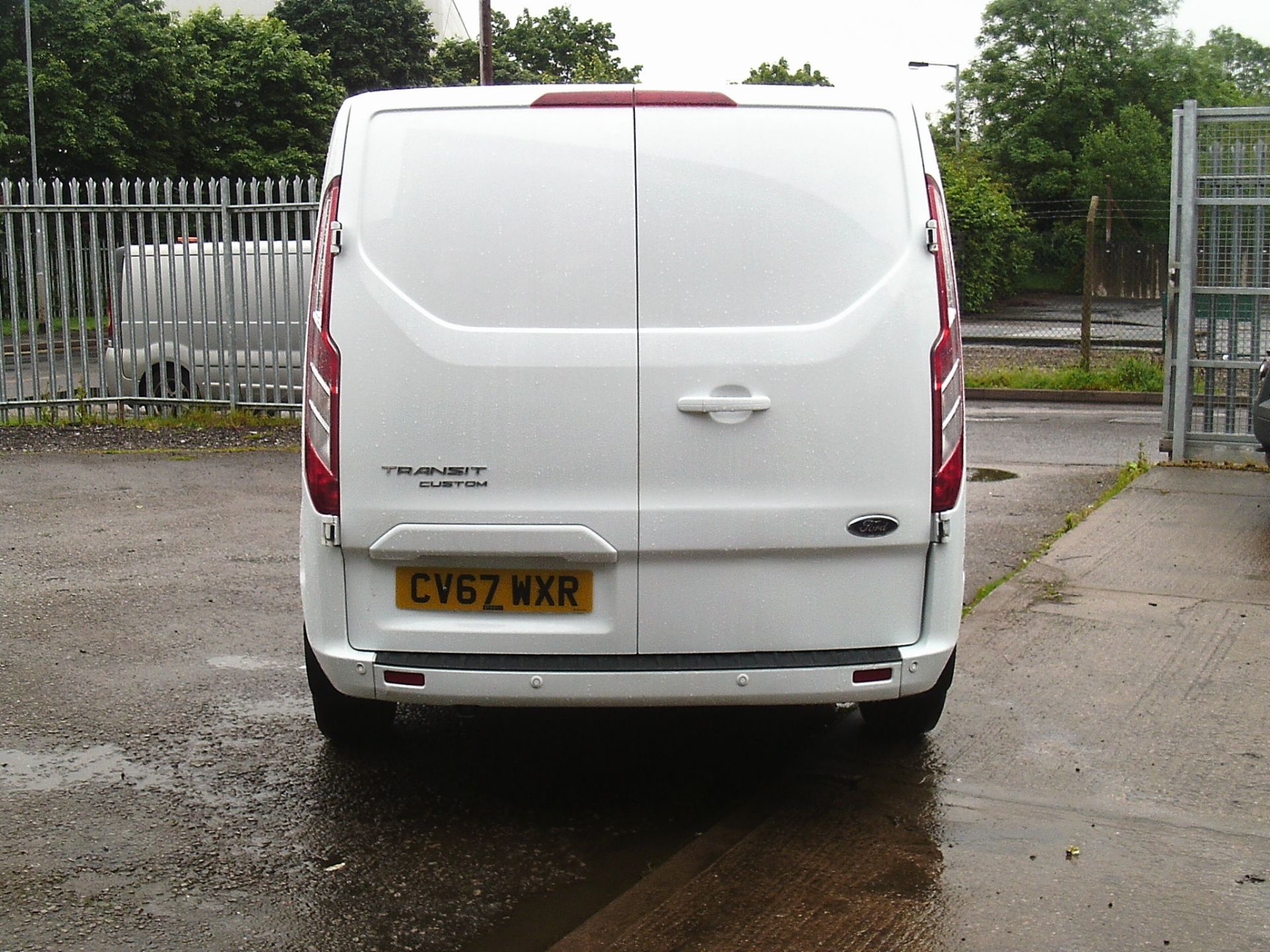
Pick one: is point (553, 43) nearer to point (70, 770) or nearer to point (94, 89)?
point (94, 89)

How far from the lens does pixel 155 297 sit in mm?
12875

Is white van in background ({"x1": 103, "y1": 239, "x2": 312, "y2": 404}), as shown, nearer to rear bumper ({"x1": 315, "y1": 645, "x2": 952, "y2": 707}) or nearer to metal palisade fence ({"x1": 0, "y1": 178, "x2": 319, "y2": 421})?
metal palisade fence ({"x1": 0, "y1": 178, "x2": 319, "y2": 421})

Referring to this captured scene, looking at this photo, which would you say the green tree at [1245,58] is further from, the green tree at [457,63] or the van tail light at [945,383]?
the van tail light at [945,383]

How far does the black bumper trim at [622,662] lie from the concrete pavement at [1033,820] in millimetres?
487

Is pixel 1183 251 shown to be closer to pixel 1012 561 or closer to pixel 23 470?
pixel 1012 561

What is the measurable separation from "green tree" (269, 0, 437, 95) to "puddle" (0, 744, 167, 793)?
52.1m

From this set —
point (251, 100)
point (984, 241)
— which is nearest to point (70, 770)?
point (984, 241)

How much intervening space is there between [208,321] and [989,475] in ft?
22.7

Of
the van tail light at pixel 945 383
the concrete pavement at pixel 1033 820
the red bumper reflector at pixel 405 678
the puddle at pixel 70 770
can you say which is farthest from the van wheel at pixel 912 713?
the puddle at pixel 70 770

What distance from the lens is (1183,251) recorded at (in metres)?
10.0

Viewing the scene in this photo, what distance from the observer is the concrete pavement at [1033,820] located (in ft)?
11.2

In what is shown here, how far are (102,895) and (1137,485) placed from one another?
24.8 ft

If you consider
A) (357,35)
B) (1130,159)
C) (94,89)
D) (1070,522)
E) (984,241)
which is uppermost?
(357,35)

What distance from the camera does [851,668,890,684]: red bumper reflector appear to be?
3898 millimetres
